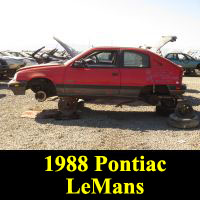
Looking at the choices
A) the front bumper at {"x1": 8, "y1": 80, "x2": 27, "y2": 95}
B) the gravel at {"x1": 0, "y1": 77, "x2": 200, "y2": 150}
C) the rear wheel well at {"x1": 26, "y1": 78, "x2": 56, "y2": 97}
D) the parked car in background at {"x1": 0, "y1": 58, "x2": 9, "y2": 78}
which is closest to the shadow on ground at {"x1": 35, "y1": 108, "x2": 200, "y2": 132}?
the gravel at {"x1": 0, "y1": 77, "x2": 200, "y2": 150}

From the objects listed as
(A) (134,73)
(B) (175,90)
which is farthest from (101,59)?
(B) (175,90)

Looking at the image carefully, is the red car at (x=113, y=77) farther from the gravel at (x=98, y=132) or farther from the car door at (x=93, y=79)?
the gravel at (x=98, y=132)

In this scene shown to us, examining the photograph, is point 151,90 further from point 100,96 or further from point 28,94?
point 28,94

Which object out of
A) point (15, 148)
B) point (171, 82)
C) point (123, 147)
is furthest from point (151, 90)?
point (15, 148)

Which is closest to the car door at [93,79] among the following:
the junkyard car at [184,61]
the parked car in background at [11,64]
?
the parked car in background at [11,64]

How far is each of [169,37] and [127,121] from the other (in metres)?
9.60

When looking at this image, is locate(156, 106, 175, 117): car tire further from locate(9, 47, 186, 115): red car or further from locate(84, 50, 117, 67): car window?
locate(84, 50, 117, 67): car window

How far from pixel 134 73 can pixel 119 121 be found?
1.26 meters

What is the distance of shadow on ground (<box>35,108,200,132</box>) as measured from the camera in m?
6.86

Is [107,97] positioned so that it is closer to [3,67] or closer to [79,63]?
[79,63]

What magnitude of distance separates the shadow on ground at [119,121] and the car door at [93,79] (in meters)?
0.66

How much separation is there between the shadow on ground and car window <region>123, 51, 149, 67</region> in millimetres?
1398

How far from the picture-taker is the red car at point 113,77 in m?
7.41

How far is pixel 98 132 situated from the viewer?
20.9ft
